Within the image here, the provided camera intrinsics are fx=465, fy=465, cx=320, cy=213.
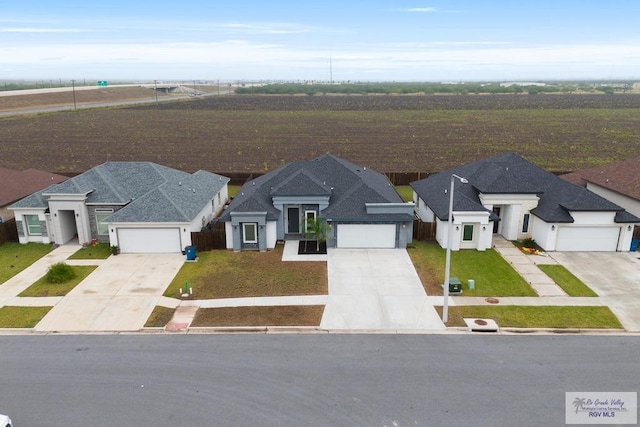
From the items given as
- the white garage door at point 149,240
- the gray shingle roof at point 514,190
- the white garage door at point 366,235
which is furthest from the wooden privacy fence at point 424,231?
the white garage door at point 149,240

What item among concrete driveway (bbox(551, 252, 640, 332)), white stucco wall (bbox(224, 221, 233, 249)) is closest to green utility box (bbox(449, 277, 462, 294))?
concrete driveway (bbox(551, 252, 640, 332))

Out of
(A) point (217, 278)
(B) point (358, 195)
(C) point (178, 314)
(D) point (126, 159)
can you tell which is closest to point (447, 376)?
(C) point (178, 314)

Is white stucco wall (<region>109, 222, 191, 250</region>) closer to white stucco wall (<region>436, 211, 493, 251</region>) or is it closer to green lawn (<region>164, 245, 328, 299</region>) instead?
green lawn (<region>164, 245, 328, 299</region>)

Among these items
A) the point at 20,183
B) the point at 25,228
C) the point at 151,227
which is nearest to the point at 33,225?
the point at 25,228

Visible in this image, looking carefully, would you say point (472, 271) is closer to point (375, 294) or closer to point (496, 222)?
A: point (375, 294)

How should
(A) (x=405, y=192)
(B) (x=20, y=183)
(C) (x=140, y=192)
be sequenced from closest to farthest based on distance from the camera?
(C) (x=140, y=192), (B) (x=20, y=183), (A) (x=405, y=192)
